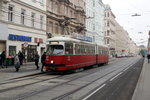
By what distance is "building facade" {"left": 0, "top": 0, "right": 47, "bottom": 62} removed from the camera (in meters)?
29.0

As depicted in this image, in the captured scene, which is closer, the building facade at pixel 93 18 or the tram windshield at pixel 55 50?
the tram windshield at pixel 55 50

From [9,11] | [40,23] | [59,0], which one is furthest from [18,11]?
[59,0]

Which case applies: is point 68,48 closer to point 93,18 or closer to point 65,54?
point 65,54

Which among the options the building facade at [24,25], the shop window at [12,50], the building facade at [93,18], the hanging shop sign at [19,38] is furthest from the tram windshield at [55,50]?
the building facade at [93,18]

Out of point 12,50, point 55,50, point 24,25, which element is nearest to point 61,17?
point 24,25

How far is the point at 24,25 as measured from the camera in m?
33.0

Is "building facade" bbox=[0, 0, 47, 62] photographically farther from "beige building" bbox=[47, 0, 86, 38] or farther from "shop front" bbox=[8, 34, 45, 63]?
"beige building" bbox=[47, 0, 86, 38]

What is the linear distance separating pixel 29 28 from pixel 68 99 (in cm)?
2551

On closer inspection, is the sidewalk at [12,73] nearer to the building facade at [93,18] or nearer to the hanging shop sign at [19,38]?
the hanging shop sign at [19,38]

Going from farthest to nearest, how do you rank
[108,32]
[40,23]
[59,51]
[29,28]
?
[108,32] < [40,23] < [29,28] < [59,51]

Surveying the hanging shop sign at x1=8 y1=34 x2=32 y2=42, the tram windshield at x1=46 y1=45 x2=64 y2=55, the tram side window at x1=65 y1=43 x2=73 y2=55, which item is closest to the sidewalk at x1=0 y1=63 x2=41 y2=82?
the tram windshield at x1=46 y1=45 x2=64 y2=55

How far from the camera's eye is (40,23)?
38.1 meters

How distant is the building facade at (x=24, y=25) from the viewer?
29.0 metres

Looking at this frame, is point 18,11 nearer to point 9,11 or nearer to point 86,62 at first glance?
point 9,11
